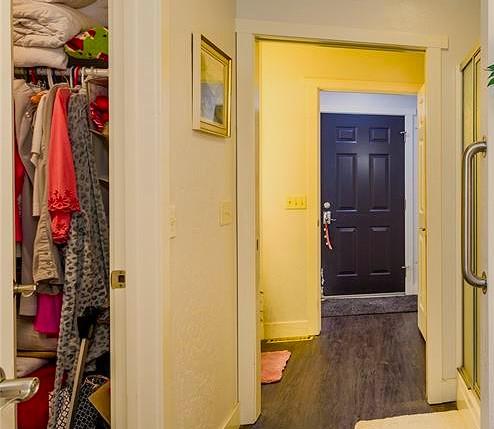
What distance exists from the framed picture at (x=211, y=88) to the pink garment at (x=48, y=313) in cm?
89

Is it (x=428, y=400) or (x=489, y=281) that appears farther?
(x=428, y=400)

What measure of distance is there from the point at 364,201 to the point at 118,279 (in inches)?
160

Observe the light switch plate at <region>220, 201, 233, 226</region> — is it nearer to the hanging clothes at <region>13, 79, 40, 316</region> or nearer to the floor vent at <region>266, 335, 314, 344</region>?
the hanging clothes at <region>13, 79, 40, 316</region>

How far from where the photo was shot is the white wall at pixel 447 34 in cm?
261

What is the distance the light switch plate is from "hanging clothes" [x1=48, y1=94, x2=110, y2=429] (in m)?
0.58

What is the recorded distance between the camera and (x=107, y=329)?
186cm

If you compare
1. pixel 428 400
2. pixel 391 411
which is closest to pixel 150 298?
pixel 391 411

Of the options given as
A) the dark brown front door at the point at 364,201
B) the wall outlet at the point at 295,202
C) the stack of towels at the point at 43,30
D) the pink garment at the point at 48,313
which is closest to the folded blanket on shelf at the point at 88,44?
the stack of towels at the point at 43,30

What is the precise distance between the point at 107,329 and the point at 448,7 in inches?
100

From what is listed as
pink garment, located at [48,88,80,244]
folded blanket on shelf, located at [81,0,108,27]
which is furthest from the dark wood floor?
folded blanket on shelf, located at [81,0,108,27]

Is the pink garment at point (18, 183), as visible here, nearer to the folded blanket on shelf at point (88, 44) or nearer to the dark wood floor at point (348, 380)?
the folded blanket on shelf at point (88, 44)

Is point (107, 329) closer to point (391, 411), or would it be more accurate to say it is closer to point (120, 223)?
point (120, 223)

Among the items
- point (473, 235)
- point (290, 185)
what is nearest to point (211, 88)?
point (473, 235)

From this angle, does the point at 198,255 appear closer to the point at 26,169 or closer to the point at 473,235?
the point at 26,169
